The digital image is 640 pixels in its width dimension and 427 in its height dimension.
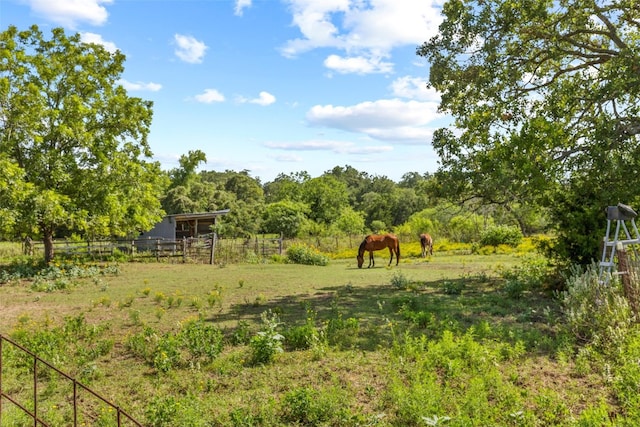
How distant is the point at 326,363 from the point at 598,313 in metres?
4.49

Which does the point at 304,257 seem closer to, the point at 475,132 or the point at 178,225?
the point at 475,132

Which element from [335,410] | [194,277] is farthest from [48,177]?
[335,410]

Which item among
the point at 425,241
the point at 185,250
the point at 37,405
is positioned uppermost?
the point at 425,241

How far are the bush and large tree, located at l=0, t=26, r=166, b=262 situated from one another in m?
19.0

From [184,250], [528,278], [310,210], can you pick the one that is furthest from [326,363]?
[310,210]

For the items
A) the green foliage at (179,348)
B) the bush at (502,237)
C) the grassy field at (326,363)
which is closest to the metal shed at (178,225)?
the bush at (502,237)

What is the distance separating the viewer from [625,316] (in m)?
7.02

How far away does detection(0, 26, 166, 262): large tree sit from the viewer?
16.8 metres

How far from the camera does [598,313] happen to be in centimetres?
717

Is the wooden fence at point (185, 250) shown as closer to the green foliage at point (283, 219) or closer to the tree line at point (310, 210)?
the tree line at point (310, 210)

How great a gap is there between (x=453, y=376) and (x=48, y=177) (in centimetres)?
1754

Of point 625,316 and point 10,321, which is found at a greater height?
point 625,316

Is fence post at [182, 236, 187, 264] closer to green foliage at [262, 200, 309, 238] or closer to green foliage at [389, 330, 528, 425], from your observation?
green foliage at [389, 330, 528, 425]

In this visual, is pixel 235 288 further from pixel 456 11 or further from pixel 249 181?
pixel 249 181
